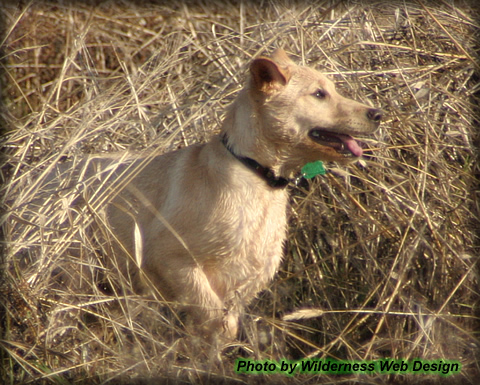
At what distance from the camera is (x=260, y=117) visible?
319 cm

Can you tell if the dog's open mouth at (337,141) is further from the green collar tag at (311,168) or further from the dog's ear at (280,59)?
the dog's ear at (280,59)

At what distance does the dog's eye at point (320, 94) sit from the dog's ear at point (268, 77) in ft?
0.59

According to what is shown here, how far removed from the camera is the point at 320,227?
3938 mm

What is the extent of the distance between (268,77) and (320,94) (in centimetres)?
31

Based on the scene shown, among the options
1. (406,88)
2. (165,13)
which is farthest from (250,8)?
(406,88)

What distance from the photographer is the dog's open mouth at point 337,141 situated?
10.3ft

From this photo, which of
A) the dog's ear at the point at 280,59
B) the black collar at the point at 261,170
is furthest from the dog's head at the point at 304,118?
the dog's ear at the point at 280,59

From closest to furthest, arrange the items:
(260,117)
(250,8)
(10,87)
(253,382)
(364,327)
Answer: (253,382) < (260,117) < (364,327) < (250,8) < (10,87)

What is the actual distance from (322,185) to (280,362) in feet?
4.66

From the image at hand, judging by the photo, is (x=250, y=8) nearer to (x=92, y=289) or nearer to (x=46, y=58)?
(x=46, y=58)

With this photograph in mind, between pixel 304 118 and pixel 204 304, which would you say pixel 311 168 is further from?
pixel 204 304

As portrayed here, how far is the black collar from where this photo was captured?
3232mm

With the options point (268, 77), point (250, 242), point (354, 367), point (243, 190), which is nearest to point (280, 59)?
point (268, 77)

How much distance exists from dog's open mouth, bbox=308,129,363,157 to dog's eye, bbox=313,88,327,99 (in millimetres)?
199
